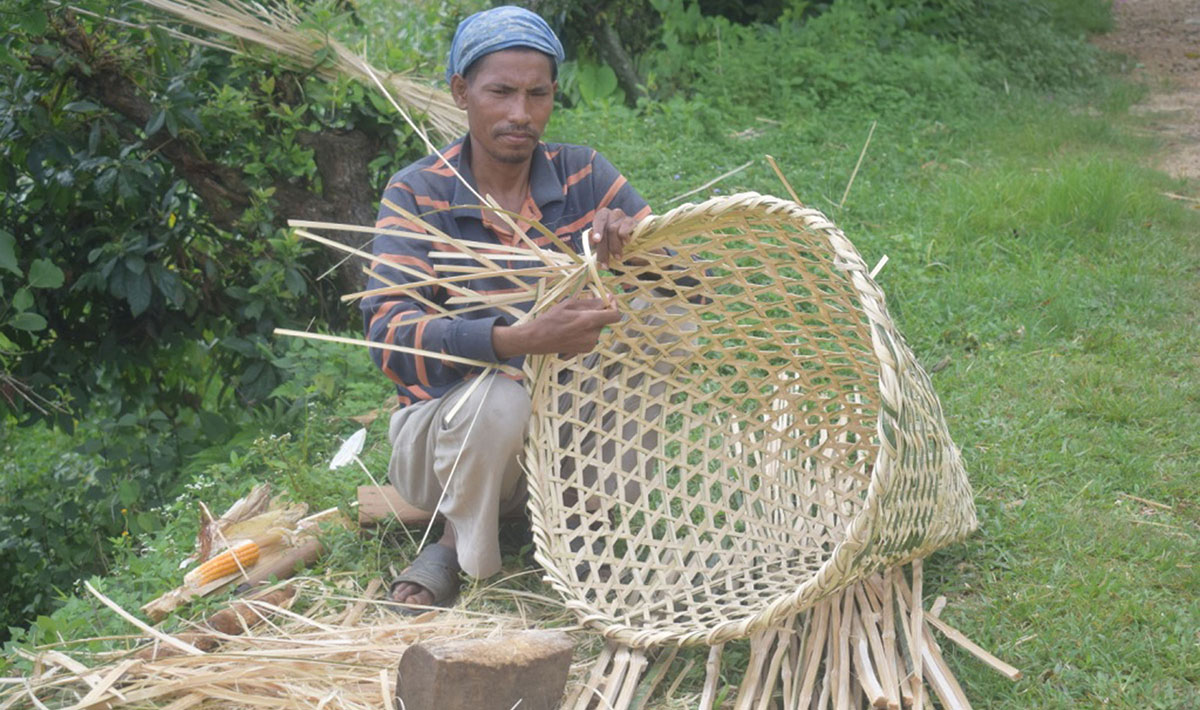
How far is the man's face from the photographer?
258 cm


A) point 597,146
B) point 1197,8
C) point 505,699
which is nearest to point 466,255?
point 505,699

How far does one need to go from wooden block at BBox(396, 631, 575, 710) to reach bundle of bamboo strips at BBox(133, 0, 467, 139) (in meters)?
2.09

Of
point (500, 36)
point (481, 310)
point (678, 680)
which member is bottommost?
point (678, 680)

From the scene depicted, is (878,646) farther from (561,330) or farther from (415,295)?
(415,295)

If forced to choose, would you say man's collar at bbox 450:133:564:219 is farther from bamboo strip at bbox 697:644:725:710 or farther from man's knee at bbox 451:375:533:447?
bamboo strip at bbox 697:644:725:710

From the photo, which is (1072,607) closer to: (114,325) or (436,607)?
(436,607)

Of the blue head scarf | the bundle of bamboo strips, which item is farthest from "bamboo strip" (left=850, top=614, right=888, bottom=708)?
the bundle of bamboo strips

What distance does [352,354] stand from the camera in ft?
13.0

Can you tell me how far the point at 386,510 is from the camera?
115 inches

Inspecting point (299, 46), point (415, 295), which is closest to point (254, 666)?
point (415, 295)

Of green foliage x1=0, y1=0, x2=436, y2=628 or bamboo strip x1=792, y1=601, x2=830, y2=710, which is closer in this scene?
bamboo strip x1=792, y1=601, x2=830, y2=710

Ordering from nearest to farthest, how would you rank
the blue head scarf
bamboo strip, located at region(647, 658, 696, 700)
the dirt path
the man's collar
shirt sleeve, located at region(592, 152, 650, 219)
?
bamboo strip, located at region(647, 658, 696, 700), the blue head scarf, the man's collar, shirt sleeve, located at region(592, 152, 650, 219), the dirt path

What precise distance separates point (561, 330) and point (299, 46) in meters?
2.02

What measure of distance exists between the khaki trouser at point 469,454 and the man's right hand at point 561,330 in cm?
13
